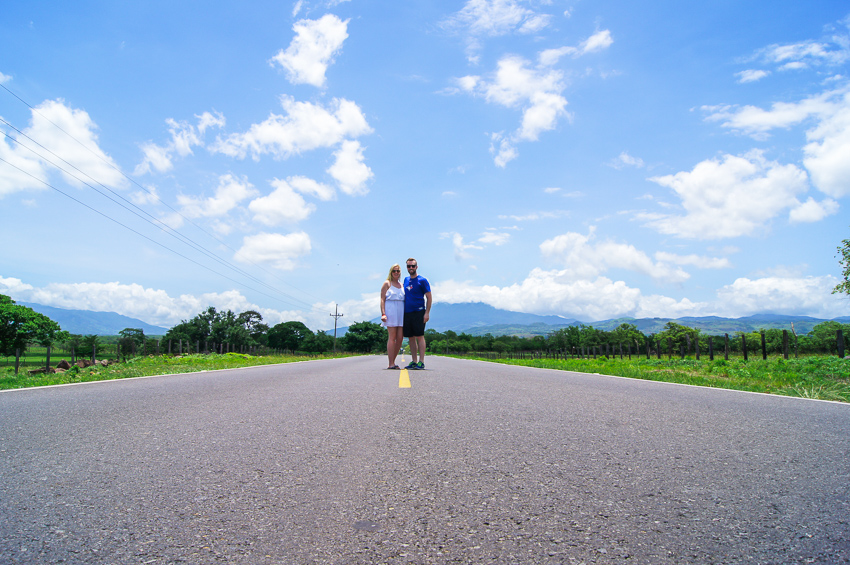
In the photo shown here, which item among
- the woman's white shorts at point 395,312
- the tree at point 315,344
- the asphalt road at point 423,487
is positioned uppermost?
the woman's white shorts at point 395,312

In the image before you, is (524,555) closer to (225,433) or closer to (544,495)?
(544,495)

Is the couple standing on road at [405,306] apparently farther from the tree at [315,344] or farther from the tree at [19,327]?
the tree at [315,344]

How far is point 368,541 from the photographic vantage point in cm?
173

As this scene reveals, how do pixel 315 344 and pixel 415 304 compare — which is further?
pixel 315 344

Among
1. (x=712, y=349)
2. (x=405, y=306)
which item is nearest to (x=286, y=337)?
(x=712, y=349)

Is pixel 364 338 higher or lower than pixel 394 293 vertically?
lower

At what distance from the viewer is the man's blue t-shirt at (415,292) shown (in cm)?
1009

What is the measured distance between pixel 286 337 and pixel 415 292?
121m

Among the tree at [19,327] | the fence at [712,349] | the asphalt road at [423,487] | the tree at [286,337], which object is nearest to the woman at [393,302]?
the asphalt road at [423,487]

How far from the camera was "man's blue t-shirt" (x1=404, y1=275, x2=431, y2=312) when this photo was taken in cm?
1009

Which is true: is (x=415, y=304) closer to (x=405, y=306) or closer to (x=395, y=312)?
(x=405, y=306)

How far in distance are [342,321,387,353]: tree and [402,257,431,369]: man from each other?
107 metres

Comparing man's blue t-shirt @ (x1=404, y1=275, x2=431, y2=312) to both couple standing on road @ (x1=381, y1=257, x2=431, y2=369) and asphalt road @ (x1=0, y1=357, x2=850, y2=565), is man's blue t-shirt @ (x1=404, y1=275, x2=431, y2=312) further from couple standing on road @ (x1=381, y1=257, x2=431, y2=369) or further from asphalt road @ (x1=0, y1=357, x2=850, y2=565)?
asphalt road @ (x1=0, y1=357, x2=850, y2=565)

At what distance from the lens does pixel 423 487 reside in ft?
7.45
